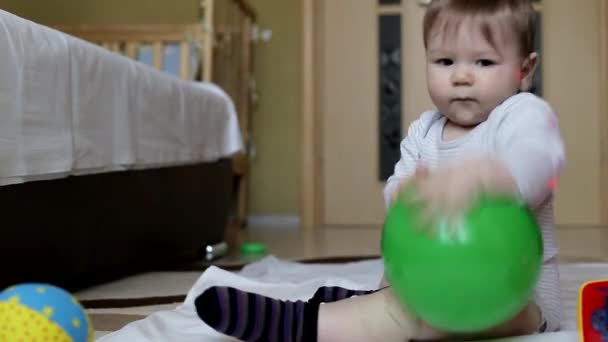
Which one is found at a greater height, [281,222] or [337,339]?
[337,339]

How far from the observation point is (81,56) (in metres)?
1.33

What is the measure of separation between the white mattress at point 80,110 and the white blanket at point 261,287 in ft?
1.15

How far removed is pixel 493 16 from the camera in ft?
2.55

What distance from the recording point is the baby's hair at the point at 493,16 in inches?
30.6

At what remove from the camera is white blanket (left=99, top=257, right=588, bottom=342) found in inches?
34.4

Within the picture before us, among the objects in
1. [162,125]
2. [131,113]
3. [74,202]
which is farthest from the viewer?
[162,125]

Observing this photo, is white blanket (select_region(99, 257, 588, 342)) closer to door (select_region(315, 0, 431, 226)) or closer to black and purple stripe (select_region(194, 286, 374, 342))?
black and purple stripe (select_region(194, 286, 374, 342))

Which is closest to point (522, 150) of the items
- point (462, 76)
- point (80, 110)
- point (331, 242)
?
point (462, 76)

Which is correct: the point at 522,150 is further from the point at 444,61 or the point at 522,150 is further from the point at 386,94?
the point at 386,94

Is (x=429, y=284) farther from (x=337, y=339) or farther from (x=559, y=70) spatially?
(x=559, y=70)

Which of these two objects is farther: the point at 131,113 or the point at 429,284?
the point at 131,113

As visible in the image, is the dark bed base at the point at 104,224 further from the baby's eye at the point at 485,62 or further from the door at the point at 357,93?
the door at the point at 357,93

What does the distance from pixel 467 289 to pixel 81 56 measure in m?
0.99

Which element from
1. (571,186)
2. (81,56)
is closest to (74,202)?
(81,56)
